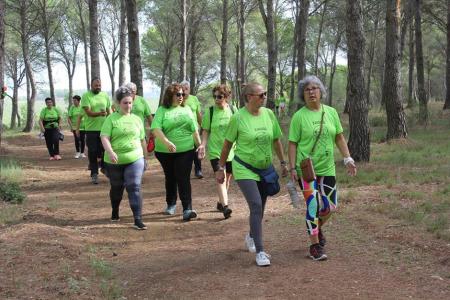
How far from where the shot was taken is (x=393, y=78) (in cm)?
1294

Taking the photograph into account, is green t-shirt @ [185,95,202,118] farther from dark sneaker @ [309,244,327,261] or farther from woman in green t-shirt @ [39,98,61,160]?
woman in green t-shirt @ [39,98,61,160]

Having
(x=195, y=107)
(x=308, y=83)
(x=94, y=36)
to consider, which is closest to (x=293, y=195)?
(x=308, y=83)

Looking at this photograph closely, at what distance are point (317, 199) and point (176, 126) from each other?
2731mm

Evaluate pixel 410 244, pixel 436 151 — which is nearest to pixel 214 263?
pixel 410 244

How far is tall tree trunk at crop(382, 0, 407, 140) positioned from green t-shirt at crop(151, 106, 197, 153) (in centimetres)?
754

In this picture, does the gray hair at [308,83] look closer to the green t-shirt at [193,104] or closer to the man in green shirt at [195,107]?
the man in green shirt at [195,107]

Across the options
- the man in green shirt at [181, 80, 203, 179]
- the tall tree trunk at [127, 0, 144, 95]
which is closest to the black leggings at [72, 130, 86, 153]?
the tall tree trunk at [127, 0, 144, 95]

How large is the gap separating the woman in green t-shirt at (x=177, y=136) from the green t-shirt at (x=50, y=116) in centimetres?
798

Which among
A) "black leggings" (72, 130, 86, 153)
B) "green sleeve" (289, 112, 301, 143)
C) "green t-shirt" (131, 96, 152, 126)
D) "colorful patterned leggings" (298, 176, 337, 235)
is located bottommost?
"colorful patterned leggings" (298, 176, 337, 235)

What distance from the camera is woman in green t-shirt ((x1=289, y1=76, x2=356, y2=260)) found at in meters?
5.04

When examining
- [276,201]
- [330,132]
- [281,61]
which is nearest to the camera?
[330,132]

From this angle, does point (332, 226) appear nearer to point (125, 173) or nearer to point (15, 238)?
point (125, 173)

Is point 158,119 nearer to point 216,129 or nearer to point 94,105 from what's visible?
point 216,129

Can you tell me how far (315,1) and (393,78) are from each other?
1811cm
